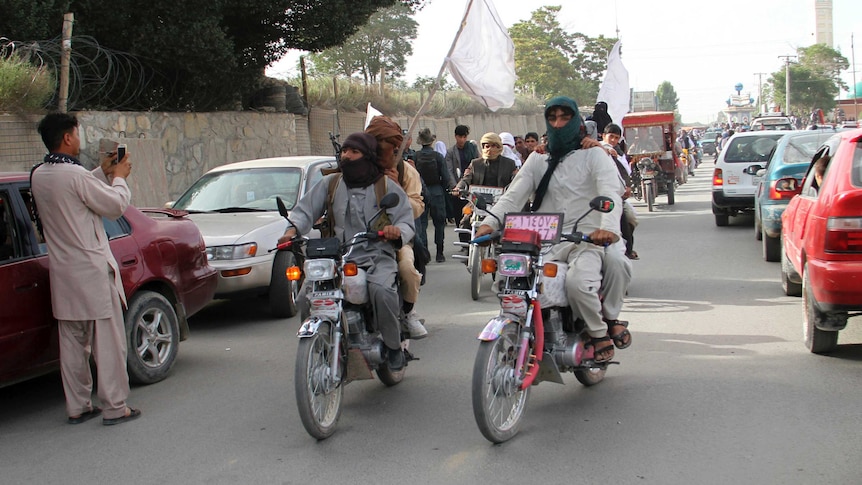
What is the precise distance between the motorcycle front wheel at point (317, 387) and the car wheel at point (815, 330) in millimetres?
3421

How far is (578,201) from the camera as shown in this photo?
578 centimetres

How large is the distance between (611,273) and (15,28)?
10.9 metres

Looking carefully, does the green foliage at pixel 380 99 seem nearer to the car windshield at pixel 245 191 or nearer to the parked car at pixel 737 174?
the parked car at pixel 737 174

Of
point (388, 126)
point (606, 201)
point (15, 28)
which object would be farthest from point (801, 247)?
point (15, 28)

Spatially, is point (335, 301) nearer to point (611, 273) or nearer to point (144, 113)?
point (611, 273)

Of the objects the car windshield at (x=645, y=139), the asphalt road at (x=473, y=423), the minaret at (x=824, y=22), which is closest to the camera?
the asphalt road at (x=473, y=423)

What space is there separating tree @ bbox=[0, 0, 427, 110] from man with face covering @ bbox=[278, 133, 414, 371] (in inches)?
353

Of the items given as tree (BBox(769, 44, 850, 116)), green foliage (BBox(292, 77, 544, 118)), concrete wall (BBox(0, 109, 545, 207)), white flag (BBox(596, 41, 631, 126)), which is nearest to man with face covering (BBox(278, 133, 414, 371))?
concrete wall (BBox(0, 109, 545, 207))

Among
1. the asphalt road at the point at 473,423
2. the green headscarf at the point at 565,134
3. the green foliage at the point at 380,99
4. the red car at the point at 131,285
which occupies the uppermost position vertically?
the green foliage at the point at 380,99

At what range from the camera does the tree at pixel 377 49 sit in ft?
133

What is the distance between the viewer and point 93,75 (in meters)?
14.5

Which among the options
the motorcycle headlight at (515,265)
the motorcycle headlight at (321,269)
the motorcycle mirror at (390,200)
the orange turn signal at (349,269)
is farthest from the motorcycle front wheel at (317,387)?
the motorcycle headlight at (515,265)

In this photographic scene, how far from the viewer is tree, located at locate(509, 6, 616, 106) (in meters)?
60.6

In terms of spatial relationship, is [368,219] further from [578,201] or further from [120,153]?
[120,153]
